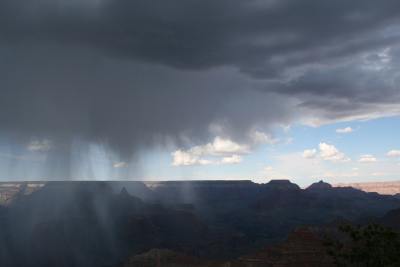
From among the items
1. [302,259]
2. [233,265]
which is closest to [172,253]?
[233,265]

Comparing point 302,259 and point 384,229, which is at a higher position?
point 384,229

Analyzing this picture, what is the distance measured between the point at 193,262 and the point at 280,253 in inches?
1065

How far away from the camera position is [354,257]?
53.8 meters

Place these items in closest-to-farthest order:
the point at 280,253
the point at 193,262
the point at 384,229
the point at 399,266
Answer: the point at 399,266 → the point at 384,229 → the point at 280,253 → the point at 193,262

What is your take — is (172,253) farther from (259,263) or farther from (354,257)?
(354,257)

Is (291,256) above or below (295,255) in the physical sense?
below

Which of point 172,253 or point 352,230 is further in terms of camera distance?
point 172,253

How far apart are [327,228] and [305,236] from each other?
3657cm

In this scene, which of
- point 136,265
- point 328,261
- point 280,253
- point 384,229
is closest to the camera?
point 384,229

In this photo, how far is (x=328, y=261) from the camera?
136 m

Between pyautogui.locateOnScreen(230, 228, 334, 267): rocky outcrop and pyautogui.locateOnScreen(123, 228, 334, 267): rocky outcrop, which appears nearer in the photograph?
pyautogui.locateOnScreen(230, 228, 334, 267): rocky outcrop

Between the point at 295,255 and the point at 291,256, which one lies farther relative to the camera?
the point at 291,256

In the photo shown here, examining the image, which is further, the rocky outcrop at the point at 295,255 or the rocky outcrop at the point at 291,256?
the rocky outcrop at the point at 291,256

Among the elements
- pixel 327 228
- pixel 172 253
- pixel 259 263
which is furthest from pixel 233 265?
pixel 327 228
